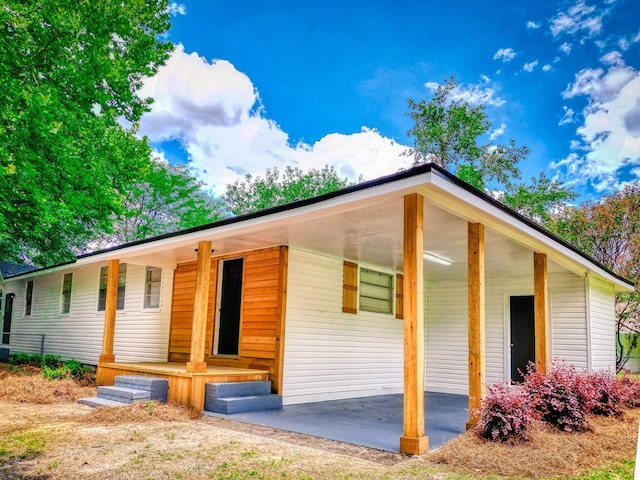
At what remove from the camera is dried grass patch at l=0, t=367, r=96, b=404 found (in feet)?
25.6

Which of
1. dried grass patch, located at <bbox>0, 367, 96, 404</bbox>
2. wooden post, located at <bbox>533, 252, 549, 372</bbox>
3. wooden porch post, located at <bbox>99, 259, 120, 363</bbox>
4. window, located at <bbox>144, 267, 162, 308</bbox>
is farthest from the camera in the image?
window, located at <bbox>144, 267, 162, 308</bbox>

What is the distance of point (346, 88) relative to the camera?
2719 cm

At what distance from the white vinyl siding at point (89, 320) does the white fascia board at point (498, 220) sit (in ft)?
22.7

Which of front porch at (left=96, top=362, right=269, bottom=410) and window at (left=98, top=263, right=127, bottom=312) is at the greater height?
window at (left=98, top=263, right=127, bottom=312)

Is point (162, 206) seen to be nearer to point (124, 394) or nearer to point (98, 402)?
point (98, 402)

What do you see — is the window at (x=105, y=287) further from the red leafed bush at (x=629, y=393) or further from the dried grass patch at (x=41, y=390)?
the red leafed bush at (x=629, y=393)

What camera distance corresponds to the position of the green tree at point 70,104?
902 centimetres

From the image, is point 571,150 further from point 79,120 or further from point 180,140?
point 180,140

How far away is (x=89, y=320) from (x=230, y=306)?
4715mm

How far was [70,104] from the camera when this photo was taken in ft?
36.6

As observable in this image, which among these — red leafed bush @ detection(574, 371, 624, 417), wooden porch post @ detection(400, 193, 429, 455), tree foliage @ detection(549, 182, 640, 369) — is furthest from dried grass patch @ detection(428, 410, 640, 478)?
tree foliage @ detection(549, 182, 640, 369)

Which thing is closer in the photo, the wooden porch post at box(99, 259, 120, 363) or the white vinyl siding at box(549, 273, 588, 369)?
the white vinyl siding at box(549, 273, 588, 369)

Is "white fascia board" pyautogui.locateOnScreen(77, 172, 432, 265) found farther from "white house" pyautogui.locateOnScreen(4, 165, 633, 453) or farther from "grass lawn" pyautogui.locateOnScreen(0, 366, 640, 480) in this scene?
"grass lawn" pyautogui.locateOnScreen(0, 366, 640, 480)

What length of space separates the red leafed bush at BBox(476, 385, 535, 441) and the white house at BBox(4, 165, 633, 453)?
1.35 feet
